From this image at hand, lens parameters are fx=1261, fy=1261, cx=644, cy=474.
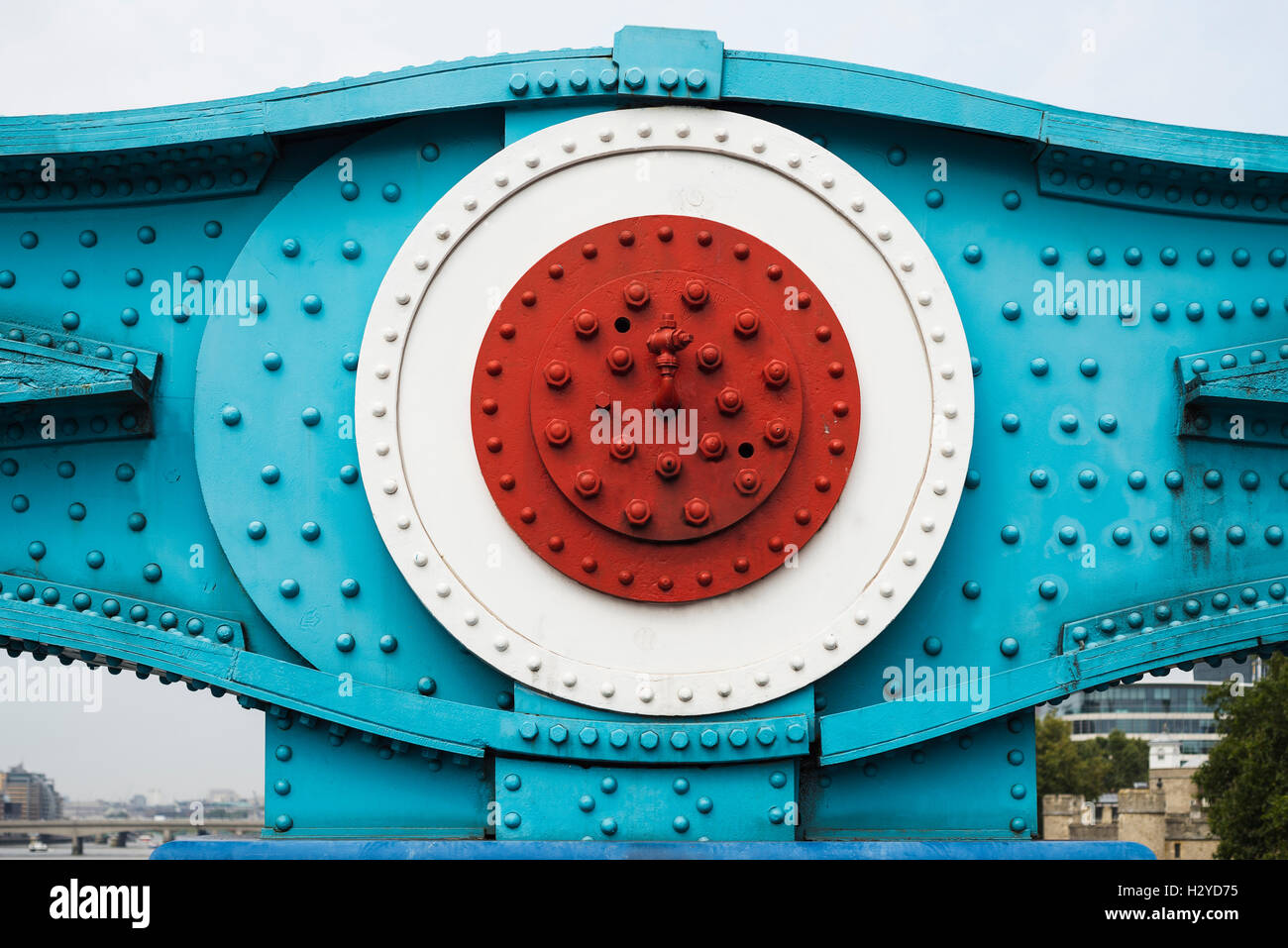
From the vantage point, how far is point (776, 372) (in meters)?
5.98

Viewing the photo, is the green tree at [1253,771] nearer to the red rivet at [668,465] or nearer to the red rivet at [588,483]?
the red rivet at [668,465]

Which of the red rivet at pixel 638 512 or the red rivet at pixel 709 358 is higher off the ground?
the red rivet at pixel 709 358

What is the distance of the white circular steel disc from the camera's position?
594 centimetres

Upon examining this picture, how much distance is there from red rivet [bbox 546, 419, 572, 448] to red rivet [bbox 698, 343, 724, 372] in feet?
2.35

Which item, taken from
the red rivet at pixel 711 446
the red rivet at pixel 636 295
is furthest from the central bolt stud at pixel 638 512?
the red rivet at pixel 636 295

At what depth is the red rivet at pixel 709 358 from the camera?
595 cm

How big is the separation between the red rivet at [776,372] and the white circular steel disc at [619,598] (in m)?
0.45

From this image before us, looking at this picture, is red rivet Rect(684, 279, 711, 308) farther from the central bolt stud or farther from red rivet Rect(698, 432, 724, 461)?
the central bolt stud

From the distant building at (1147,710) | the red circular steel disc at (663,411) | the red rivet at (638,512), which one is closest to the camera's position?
the red rivet at (638,512)

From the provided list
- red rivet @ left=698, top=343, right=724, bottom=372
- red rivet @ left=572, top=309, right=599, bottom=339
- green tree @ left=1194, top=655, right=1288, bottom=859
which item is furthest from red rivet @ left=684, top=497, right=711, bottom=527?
green tree @ left=1194, top=655, right=1288, bottom=859

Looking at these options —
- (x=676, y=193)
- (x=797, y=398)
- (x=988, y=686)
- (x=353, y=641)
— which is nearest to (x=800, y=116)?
(x=676, y=193)

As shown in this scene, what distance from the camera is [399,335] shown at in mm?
6066

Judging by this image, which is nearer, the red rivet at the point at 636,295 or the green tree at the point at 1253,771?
the red rivet at the point at 636,295

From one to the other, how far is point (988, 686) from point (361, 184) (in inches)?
157
